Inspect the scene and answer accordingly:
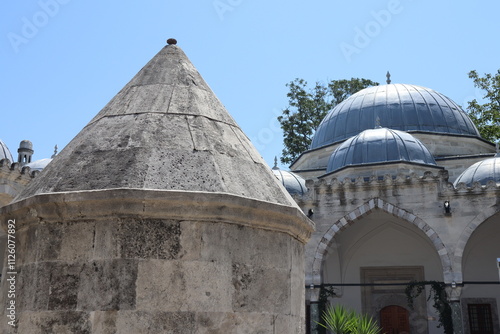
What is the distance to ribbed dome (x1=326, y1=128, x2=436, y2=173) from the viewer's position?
13.5 meters

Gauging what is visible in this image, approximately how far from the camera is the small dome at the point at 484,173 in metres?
12.6

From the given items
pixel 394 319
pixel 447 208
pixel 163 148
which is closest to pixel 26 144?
pixel 394 319

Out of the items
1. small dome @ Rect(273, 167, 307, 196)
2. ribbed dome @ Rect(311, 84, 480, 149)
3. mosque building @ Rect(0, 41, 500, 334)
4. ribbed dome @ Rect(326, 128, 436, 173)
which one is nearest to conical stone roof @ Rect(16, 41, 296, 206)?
mosque building @ Rect(0, 41, 500, 334)

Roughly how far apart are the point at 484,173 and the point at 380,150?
238 centimetres

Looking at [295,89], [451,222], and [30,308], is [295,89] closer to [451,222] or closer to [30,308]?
[451,222]

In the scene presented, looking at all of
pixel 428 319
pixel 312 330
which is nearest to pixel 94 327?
pixel 312 330

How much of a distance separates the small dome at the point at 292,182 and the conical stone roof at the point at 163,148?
11.6 meters

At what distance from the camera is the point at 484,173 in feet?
42.1

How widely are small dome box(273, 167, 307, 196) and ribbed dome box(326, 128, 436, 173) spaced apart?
0.84 m

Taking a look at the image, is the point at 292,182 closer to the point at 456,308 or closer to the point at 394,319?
the point at 394,319

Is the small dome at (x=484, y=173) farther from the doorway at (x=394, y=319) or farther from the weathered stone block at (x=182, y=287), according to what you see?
the weathered stone block at (x=182, y=287)

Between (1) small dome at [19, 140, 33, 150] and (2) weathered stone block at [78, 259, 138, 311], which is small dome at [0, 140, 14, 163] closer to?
(1) small dome at [19, 140, 33, 150]

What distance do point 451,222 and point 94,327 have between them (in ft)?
35.4

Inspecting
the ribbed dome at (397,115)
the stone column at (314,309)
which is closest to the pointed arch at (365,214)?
the stone column at (314,309)
